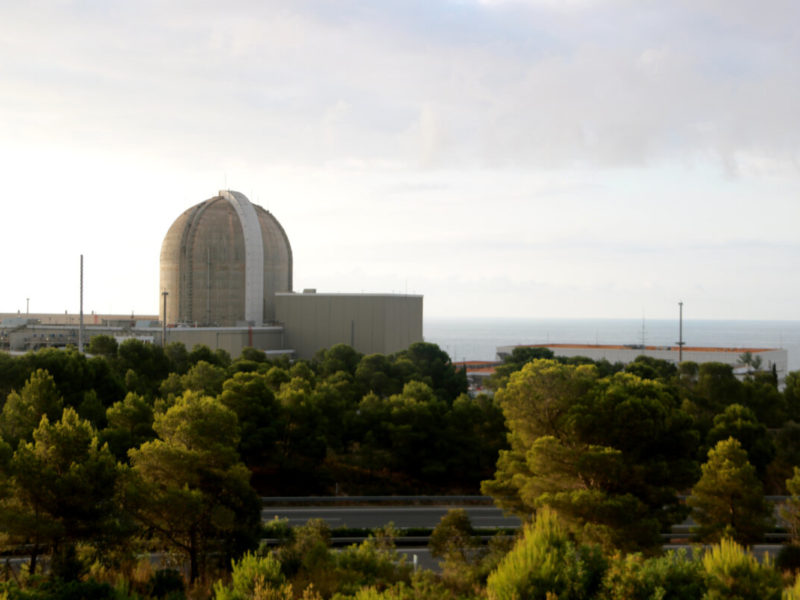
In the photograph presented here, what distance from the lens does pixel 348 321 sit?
67062 millimetres

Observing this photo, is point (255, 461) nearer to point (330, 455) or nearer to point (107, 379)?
point (330, 455)

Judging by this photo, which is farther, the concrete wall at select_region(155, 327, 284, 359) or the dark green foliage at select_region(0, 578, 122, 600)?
the concrete wall at select_region(155, 327, 284, 359)

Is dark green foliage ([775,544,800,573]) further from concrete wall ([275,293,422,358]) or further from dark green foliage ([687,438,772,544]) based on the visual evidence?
concrete wall ([275,293,422,358])

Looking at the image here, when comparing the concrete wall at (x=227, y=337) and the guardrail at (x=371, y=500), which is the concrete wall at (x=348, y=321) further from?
the guardrail at (x=371, y=500)

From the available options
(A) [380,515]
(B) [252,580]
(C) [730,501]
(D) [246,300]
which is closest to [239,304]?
(D) [246,300]

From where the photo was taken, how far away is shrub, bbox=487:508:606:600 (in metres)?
11.5

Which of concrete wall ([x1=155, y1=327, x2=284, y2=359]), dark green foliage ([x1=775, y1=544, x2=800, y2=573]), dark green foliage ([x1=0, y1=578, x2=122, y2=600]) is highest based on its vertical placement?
concrete wall ([x1=155, y1=327, x2=284, y2=359])

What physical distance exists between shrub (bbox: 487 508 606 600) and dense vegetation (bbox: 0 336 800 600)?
31 mm

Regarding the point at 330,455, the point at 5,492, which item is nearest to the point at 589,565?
the point at 5,492

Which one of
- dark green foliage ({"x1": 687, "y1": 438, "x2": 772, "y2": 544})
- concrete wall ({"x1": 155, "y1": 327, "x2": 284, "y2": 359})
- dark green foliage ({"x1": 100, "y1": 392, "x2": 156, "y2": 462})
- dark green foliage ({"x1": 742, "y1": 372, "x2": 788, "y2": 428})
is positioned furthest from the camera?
concrete wall ({"x1": 155, "y1": 327, "x2": 284, "y2": 359})

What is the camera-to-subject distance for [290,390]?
1347 inches

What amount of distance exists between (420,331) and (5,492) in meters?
55.9

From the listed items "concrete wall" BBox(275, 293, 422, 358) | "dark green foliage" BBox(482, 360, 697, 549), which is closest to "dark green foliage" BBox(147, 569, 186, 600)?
"dark green foliage" BBox(482, 360, 697, 549)

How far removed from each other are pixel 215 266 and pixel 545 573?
58.8 metres
